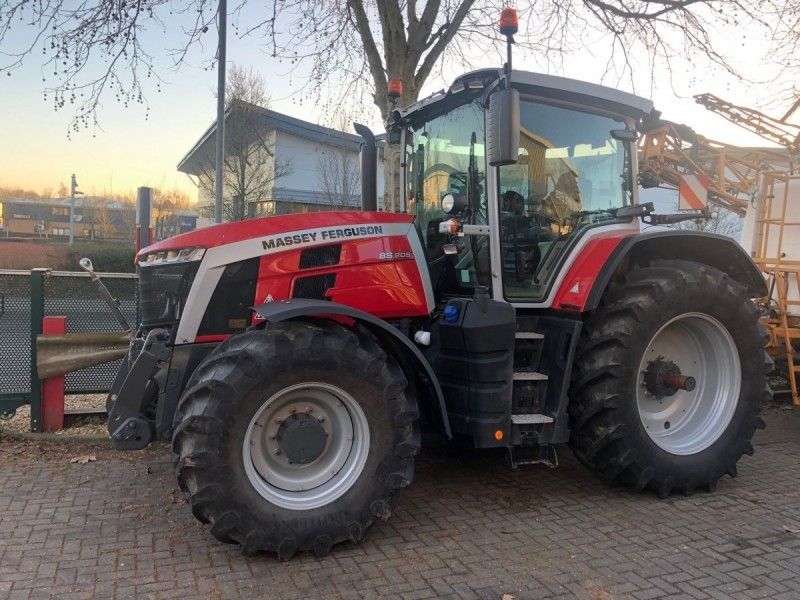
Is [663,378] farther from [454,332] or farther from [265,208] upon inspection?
[265,208]

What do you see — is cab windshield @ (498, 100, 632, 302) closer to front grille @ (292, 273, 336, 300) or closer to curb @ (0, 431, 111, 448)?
front grille @ (292, 273, 336, 300)

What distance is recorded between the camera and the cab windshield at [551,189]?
435cm

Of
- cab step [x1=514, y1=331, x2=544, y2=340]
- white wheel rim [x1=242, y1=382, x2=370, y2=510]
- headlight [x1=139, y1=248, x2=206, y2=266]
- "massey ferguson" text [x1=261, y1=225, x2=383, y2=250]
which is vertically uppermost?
"massey ferguson" text [x1=261, y1=225, x2=383, y2=250]

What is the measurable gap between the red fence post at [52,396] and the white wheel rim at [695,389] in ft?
15.5

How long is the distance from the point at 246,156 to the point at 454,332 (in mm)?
16619

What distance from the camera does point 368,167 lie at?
17.0ft

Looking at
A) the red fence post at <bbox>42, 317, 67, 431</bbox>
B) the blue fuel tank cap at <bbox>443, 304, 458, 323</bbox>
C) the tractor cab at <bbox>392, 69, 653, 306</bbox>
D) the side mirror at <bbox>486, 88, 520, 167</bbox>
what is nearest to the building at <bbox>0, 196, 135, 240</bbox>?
the red fence post at <bbox>42, 317, 67, 431</bbox>

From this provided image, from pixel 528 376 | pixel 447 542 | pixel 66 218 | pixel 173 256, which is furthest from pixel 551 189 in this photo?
pixel 66 218

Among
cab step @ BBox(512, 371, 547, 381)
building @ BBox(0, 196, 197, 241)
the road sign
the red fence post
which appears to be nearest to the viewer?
cab step @ BBox(512, 371, 547, 381)

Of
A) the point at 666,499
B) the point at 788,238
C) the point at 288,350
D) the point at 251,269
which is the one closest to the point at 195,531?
the point at 288,350

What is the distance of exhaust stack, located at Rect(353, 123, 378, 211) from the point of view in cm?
505

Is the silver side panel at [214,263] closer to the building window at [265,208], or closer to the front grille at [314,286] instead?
the front grille at [314,286]

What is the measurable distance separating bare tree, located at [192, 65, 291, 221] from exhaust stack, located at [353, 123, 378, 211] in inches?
524

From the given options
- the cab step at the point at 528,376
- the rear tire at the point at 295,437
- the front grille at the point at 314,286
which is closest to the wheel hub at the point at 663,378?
the cab step at the point at 528,376
